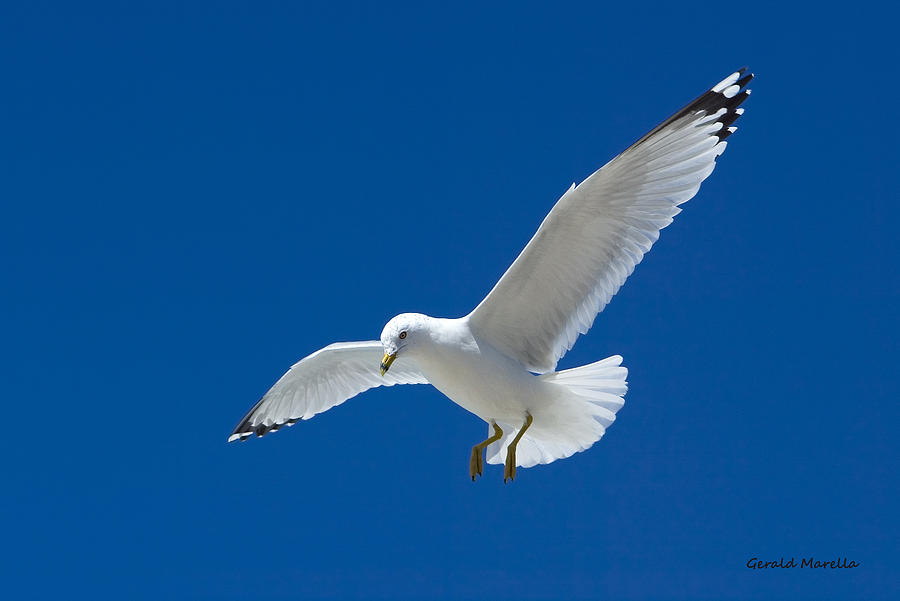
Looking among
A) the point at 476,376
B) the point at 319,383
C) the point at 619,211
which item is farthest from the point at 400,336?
the point at 319,383

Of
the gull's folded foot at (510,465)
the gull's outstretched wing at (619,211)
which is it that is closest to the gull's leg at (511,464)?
the gull's folded foot at (510,465)

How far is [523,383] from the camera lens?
214 inches

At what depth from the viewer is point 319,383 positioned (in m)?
6.74

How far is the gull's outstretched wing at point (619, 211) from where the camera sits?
17.0 ft

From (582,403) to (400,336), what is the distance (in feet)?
3.28

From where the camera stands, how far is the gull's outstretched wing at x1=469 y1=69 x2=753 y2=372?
5168 mm

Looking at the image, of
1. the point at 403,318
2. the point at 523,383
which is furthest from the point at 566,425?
the point at 403,318

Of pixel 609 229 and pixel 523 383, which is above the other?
pixel 609 229

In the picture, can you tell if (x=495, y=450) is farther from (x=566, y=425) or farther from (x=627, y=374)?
(x=627, y=374)

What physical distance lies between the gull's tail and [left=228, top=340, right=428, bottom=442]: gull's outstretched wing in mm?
1105

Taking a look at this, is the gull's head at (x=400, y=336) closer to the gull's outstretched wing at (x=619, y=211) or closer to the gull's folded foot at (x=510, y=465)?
the gull's outstretched wing at (x=619, y=211)

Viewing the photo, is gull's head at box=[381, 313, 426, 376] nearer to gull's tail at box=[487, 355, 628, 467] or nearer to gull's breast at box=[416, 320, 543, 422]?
gull's breast at box=[416, 320, 543, 422]

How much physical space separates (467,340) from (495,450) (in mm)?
886

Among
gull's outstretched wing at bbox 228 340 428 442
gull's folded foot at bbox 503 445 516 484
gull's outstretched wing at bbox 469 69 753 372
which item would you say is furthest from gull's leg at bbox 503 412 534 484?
gull's outstretched wing at bbox 228 340 428 442
